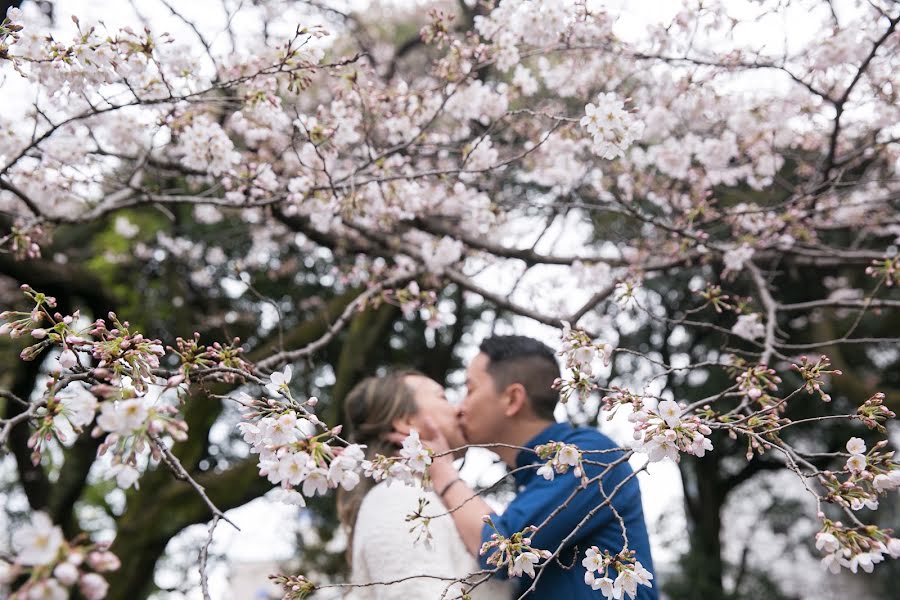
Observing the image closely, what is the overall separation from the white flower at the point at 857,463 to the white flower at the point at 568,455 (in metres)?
0.42

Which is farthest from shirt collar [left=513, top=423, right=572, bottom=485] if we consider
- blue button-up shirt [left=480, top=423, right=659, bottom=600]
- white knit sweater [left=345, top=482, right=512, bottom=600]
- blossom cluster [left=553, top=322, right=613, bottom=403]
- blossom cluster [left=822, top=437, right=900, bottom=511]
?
blossom cluster [left=822, top=437, right=900, bottom=511]

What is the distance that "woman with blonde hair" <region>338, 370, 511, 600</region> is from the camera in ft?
5.88

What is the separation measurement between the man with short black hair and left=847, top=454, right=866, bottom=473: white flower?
0.52 meters

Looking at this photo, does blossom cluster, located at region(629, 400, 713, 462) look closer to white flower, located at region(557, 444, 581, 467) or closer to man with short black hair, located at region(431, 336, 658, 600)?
white flower, located at region(557, 444, 581, 467)

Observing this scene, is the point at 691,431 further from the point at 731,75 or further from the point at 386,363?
the point at 386,363

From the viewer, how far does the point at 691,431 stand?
1115 millimetres

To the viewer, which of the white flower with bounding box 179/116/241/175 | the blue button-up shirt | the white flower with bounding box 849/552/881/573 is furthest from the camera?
the white flower with bounding box 179/116/241/175

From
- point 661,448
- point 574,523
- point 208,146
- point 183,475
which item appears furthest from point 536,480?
point 208,146

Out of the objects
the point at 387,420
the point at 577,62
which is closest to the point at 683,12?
the point at 577,62

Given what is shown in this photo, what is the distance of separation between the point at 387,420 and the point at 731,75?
2.20m

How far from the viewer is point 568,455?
4.10 ft

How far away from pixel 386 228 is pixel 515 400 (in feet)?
4.02

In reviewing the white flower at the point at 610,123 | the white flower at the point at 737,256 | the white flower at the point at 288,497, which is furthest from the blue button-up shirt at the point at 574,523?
the white flower at the point at 737,256

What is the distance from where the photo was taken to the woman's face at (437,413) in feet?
7.01
